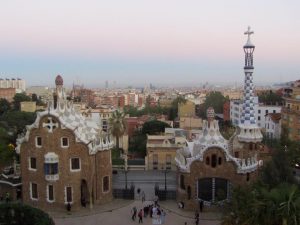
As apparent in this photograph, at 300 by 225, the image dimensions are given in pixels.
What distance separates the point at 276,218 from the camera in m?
16.9

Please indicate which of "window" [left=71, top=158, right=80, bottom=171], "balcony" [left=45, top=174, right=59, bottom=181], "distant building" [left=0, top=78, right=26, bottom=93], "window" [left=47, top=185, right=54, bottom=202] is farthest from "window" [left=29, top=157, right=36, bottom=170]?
"distant building" [left=0, top=78, right=26, bottom=93]

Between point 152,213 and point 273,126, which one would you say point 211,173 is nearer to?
point 152,213

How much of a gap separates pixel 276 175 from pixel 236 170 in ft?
15.5

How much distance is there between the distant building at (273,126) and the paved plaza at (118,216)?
127 ft

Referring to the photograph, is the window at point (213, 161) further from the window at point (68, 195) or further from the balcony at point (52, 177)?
the balcony at point (52, 177)

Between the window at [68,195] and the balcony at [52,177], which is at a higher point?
the balcony at [52,177]

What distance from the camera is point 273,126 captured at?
6712cm

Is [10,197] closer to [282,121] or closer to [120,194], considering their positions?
[120,194]

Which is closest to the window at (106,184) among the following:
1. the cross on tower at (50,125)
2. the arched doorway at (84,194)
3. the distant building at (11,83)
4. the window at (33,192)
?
the arched doorway at (84,194)

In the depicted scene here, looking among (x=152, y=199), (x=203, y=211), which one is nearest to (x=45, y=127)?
(x=152, y=199)

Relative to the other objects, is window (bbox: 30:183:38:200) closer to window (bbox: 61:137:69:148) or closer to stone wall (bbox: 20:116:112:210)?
stone wall (bbox: 20:116:112:210)

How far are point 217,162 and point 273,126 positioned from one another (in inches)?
1577

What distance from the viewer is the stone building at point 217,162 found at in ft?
98.8

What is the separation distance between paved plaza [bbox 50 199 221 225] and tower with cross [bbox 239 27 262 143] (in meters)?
6.55
